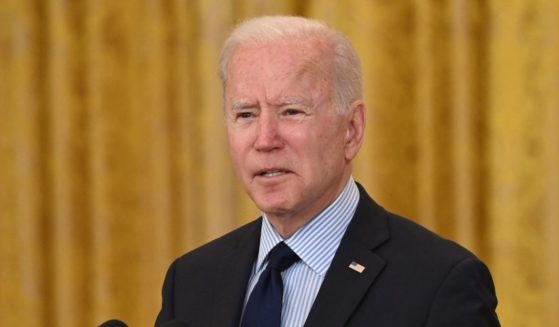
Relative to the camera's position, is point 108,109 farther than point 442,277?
Yes

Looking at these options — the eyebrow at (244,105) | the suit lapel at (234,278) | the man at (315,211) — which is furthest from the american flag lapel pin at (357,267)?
the eyebrow at (244,105)

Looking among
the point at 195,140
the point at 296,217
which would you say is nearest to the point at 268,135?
the point at 296,217

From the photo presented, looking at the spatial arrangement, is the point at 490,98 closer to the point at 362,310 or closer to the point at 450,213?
the point at 450,213

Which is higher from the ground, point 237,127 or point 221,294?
point 237,127

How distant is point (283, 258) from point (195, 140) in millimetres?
1371

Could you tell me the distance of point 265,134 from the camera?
1989 millimetres

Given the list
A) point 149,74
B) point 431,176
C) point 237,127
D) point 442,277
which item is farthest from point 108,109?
point 442,277

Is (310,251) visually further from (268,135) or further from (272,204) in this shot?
(268,135)

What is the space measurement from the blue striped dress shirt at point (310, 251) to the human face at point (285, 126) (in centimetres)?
5

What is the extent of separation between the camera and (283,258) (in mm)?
2068

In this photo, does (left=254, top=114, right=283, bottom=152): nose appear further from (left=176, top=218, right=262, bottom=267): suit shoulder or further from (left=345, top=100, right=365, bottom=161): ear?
(left=176, top=218, right=262, bottom=267): suit shoulder

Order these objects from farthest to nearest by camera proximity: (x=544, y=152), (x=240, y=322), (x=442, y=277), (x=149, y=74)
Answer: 1. (x=149, y=74)
2. (x=544, y=152)
3. (x=240, y=322)
4. (x=442, y=277)

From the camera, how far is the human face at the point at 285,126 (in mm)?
2002

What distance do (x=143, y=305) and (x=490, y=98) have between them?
4.06 feet
